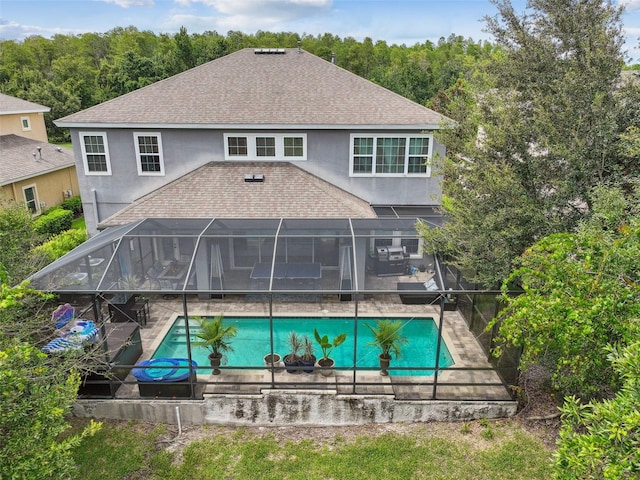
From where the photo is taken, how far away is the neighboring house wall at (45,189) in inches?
905

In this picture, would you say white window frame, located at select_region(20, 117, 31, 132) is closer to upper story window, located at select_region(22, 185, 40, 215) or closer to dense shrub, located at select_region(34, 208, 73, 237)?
upper story window, located at select_region(22, 185, 40, 215)

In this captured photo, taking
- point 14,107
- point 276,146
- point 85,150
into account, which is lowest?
point 85,150

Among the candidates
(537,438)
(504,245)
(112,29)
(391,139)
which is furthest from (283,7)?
(112,29)

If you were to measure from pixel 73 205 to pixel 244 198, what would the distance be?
1528cm

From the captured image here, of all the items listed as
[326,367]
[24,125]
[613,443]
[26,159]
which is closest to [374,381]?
[326,367]

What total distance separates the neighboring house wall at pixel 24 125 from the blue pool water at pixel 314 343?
23.4m

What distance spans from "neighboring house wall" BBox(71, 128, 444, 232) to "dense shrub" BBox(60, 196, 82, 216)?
351 inches

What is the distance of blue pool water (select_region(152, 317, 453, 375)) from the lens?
12.5m

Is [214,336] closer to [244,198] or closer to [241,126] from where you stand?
[244,198]

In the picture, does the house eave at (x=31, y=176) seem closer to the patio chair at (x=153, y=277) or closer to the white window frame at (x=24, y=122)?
the white window frame at (x=24, y=122)

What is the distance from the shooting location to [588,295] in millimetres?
6648

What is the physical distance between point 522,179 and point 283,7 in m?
32.1

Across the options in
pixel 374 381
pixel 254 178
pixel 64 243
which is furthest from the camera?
pixel 64 243

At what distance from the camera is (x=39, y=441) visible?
A: 570cm
